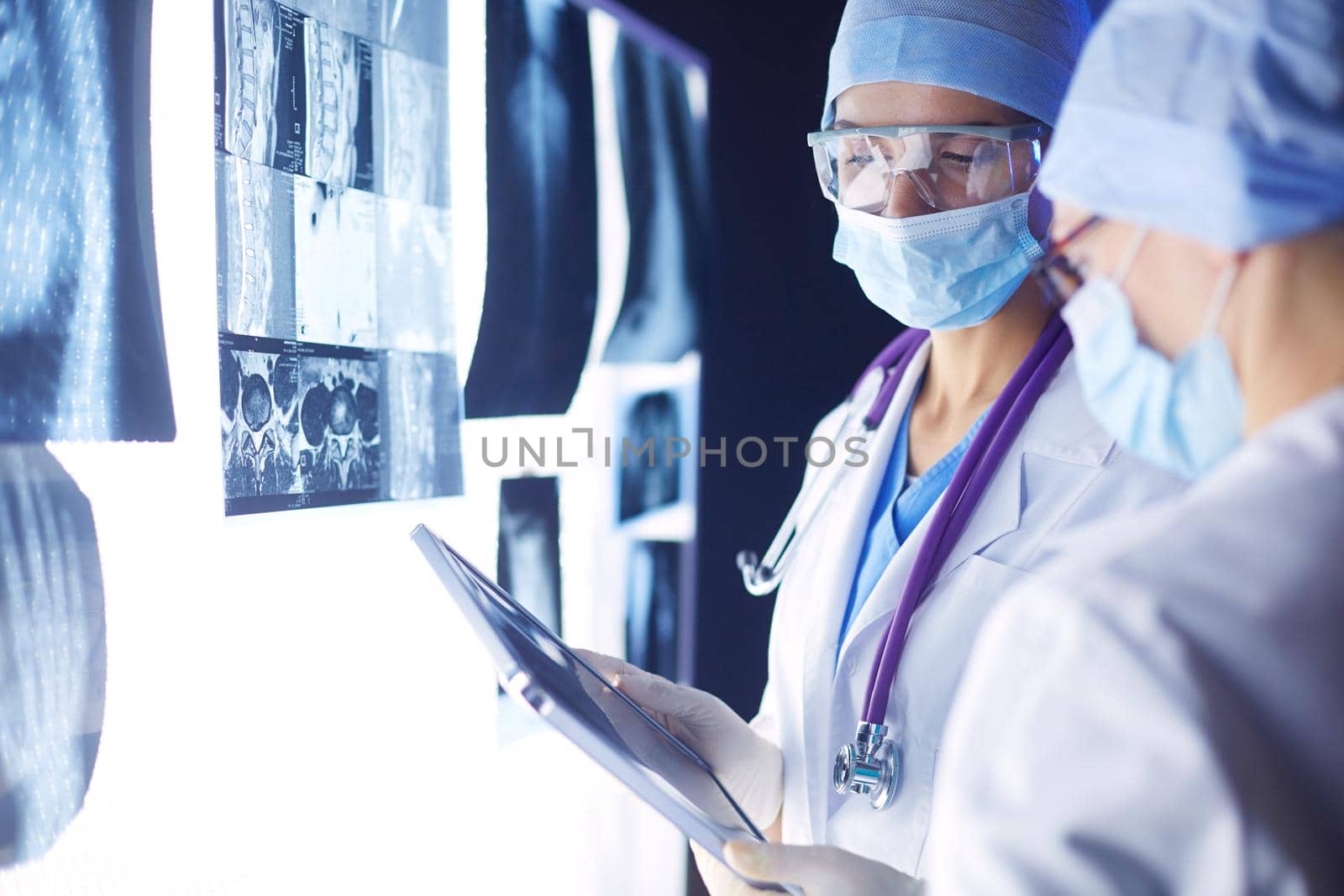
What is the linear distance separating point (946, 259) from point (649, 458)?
964 millimetres

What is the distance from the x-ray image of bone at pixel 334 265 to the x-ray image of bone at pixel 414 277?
0.02 m

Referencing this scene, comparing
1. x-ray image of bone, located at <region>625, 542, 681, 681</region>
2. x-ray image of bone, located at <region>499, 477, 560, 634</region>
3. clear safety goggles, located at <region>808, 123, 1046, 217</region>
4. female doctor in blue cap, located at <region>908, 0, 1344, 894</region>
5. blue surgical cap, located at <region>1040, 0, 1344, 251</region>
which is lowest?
x-ray image of bone, located at <region>625, 542, 681, 681</region>

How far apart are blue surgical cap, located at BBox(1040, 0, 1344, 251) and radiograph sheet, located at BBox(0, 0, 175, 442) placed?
90 cm

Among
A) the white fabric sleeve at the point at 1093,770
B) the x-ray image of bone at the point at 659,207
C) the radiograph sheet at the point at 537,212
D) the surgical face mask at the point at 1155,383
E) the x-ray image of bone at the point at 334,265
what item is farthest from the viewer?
the x-ray image of bone at the point at 659,207

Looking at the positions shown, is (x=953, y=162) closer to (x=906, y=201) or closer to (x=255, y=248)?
(x=906, y=201)

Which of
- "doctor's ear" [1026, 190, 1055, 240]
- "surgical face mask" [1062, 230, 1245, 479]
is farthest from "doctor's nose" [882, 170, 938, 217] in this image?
"surgical face mask" [1062, 230, 1245, 479]

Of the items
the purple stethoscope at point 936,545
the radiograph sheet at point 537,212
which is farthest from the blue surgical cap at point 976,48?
the radiograph sheet at point 537,212

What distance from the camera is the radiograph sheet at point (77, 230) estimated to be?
93 centimetres

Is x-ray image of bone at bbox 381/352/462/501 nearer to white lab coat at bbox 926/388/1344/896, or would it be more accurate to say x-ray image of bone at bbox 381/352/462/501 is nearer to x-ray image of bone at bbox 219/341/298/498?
x-ray image of bone at bbox 219/341/298/498

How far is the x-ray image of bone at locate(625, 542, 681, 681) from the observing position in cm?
211

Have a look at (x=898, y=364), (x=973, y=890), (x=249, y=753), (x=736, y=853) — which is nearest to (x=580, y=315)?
(x=898, y=364)

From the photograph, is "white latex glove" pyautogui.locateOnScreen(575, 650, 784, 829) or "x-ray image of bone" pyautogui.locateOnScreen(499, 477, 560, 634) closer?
"white latex glove" pyautogui.locateOnScreen(575, 650, 784, 829)

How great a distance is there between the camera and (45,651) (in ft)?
3.18

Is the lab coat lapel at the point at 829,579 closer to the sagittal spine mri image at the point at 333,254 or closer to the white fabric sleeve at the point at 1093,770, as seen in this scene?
the sagittal spine mri image at the point at 333,254
